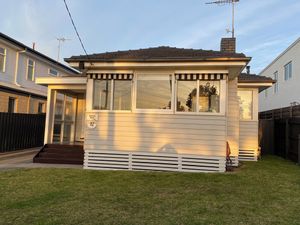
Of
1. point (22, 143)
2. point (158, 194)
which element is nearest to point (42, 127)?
point (22, 143)

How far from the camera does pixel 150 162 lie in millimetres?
8125

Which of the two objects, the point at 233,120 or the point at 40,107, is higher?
the point at 40,107

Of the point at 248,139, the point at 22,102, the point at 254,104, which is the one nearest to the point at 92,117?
the point at 248,139

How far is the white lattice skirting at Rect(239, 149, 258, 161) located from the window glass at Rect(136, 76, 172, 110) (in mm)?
4891

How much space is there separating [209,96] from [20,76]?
41.3ft

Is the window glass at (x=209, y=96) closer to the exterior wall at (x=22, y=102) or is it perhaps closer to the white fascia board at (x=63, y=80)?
the white fascia board at (x=63, y=80)

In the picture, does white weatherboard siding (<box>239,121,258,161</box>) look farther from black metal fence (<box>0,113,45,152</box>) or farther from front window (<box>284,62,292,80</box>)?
front window (<box>284,62,292,80</box>)

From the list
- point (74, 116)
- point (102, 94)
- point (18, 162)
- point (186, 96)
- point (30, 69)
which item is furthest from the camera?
point (30, 69)

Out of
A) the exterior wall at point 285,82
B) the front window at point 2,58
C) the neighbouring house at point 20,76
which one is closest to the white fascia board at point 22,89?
the neighbouring house at point 20,76

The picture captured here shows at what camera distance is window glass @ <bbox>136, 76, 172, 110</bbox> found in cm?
815

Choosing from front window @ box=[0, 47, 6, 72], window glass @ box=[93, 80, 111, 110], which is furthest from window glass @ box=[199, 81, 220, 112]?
front window @ box=[0, 47, 6, 72]

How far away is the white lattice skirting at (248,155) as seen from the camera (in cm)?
1110

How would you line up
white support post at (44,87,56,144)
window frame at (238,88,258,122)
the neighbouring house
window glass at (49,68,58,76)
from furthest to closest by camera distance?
window glass at (49,68,58,76)
the neighbouring house
window frame at (238,88,258,122)
white support post at (44,87,56,144)

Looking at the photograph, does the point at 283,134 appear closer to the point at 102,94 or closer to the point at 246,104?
the point at 246,104
